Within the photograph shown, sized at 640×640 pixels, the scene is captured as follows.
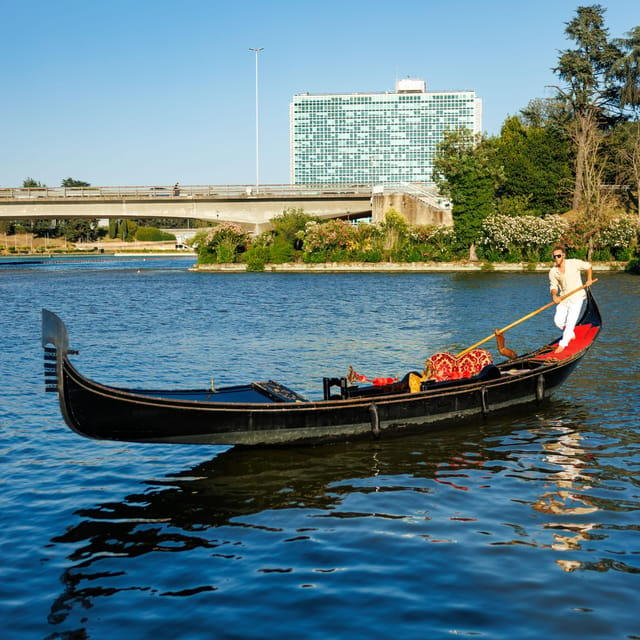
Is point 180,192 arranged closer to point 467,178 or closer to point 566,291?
point 467,178

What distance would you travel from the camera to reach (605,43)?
208ft

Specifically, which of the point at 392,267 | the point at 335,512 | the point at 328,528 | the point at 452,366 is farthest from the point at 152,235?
the point at 328,528

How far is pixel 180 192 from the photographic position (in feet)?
230

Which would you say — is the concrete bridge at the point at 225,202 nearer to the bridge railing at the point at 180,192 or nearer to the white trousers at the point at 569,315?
the bridge railing at the point at 180,192

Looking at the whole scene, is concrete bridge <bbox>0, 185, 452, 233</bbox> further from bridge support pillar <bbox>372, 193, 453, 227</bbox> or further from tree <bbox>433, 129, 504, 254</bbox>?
tree <bbox>433, 129, 504, 254</bbox>

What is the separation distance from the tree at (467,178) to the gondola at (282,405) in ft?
149

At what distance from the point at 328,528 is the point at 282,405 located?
2.72 meters

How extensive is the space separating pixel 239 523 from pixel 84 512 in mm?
1902

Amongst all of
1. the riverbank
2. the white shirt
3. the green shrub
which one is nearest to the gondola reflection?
the white shirt

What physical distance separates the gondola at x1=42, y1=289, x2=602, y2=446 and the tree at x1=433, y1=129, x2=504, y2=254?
149 ft

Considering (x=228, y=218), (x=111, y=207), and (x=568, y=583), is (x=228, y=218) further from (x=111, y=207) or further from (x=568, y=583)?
(x=568, y=583)

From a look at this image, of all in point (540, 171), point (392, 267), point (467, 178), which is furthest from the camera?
point (540, 171)

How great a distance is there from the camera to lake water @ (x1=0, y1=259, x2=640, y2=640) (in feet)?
22.4

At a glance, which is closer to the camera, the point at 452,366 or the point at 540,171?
the point at 452,366
